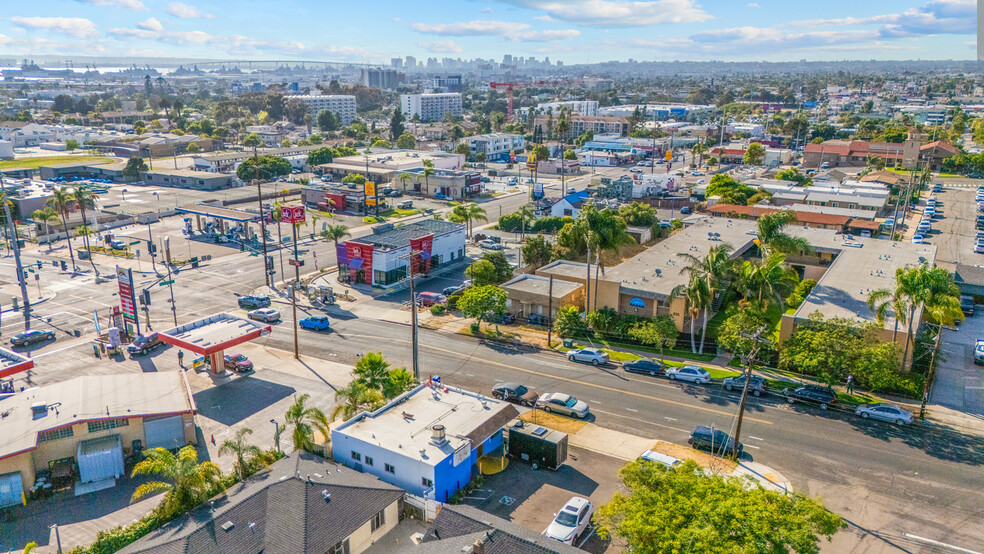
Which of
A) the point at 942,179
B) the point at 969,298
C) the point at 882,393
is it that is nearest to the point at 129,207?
the point at 882,393

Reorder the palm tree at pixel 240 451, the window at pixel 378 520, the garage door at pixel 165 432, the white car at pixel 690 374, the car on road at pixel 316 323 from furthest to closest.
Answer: the car on road at pixel 316 323
the white car at pixel 690 374
the garage door at pixel 165 432
the palm tree at pixel 240 451
the window at pixel 378 520

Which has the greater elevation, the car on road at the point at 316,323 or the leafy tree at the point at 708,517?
the leafy tree at the point at 708,517

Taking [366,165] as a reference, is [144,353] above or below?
below

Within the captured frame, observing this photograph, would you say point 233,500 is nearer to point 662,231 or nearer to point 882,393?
point 882,393

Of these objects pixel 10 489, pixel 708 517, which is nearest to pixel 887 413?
pixel 708 517

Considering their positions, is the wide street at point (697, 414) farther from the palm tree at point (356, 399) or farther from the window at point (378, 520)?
the window at point (378, 520)

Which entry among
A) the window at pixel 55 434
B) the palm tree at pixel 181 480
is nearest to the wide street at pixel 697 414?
the window at pixel 55 434

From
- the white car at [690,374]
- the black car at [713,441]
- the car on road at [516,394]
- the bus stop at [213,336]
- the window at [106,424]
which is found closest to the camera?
the window at [106,424]
